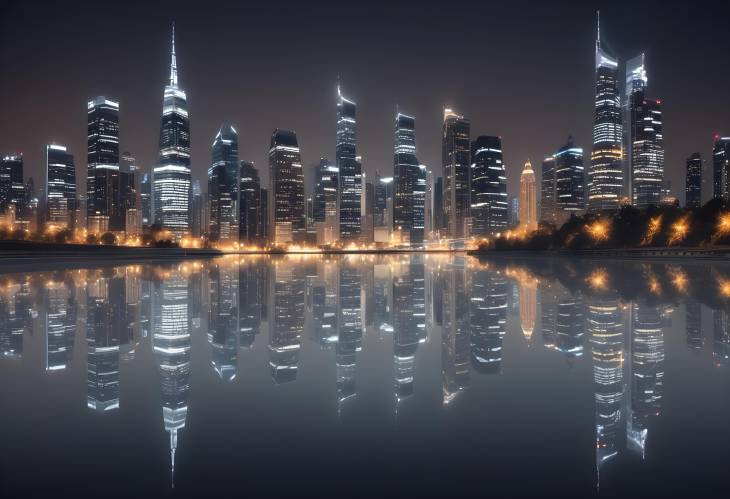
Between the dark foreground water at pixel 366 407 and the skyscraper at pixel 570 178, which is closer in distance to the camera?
the dark foreground water at pixel 366 407

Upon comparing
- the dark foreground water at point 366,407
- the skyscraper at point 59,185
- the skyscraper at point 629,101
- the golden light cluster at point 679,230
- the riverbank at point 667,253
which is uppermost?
the skyscraper at point 629,101

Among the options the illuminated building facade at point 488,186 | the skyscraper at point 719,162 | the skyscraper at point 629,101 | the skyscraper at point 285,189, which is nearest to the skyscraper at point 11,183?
the skyscraper at point 285,189

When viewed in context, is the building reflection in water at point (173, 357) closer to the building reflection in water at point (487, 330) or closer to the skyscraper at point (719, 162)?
the building reflection in water at point (487, 330)

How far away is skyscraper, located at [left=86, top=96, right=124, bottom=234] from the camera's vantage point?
470 ft

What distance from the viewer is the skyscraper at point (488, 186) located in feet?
566

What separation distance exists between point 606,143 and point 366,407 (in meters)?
173

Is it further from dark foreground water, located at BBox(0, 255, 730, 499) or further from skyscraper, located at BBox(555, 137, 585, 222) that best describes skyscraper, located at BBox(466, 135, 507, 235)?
dark foreground water, located at BBox(0, 255, 730, 499)

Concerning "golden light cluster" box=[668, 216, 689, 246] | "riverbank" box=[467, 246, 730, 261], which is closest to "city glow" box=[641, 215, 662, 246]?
"golden light cluster" box=[668, 216, 689, 246]

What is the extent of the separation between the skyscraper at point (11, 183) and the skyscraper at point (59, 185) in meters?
8.28

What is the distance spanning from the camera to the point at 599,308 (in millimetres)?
10719

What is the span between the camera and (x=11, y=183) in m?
153

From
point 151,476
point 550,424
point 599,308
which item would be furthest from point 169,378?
point 599,308

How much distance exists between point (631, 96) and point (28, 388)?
8126 inches

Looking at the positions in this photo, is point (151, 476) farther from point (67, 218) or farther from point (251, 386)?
point (67, 218)
